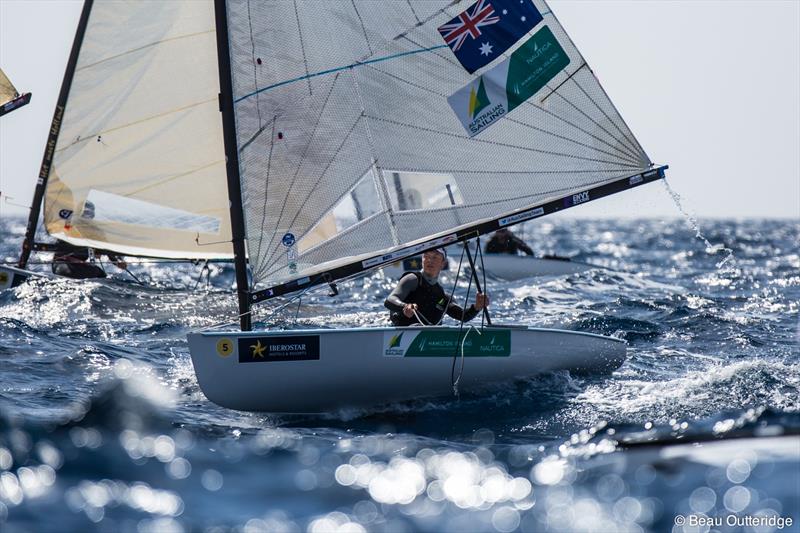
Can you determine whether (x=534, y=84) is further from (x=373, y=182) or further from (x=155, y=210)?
(x=155, y=210)

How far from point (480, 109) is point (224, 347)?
296 cm

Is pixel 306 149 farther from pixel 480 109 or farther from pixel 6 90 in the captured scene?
pixel 6 90

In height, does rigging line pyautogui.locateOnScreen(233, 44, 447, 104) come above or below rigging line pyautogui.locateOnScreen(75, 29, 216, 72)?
below

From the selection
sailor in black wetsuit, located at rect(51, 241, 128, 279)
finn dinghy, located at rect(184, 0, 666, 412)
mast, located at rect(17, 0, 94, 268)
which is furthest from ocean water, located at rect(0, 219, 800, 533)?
→ mast, located at rect(17, 0, 94, 268)

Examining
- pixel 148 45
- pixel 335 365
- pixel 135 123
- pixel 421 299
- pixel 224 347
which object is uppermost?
pixel 148 45

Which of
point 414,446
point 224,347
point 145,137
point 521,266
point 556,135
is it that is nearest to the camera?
point 414,446

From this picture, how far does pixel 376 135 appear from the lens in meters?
8.41

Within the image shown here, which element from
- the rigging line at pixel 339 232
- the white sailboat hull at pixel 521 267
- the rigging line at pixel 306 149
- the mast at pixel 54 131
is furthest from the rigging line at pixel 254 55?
the white sailboat hull at pixel 521 267

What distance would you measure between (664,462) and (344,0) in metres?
4.92

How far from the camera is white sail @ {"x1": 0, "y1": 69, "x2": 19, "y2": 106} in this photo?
16062 mm

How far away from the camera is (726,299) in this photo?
54.1ft

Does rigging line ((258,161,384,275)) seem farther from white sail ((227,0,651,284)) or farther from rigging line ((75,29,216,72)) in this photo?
rigging line ((75,29,216,72))

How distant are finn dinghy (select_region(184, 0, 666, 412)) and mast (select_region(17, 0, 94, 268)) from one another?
791cm

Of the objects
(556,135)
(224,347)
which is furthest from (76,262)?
(556,135)
